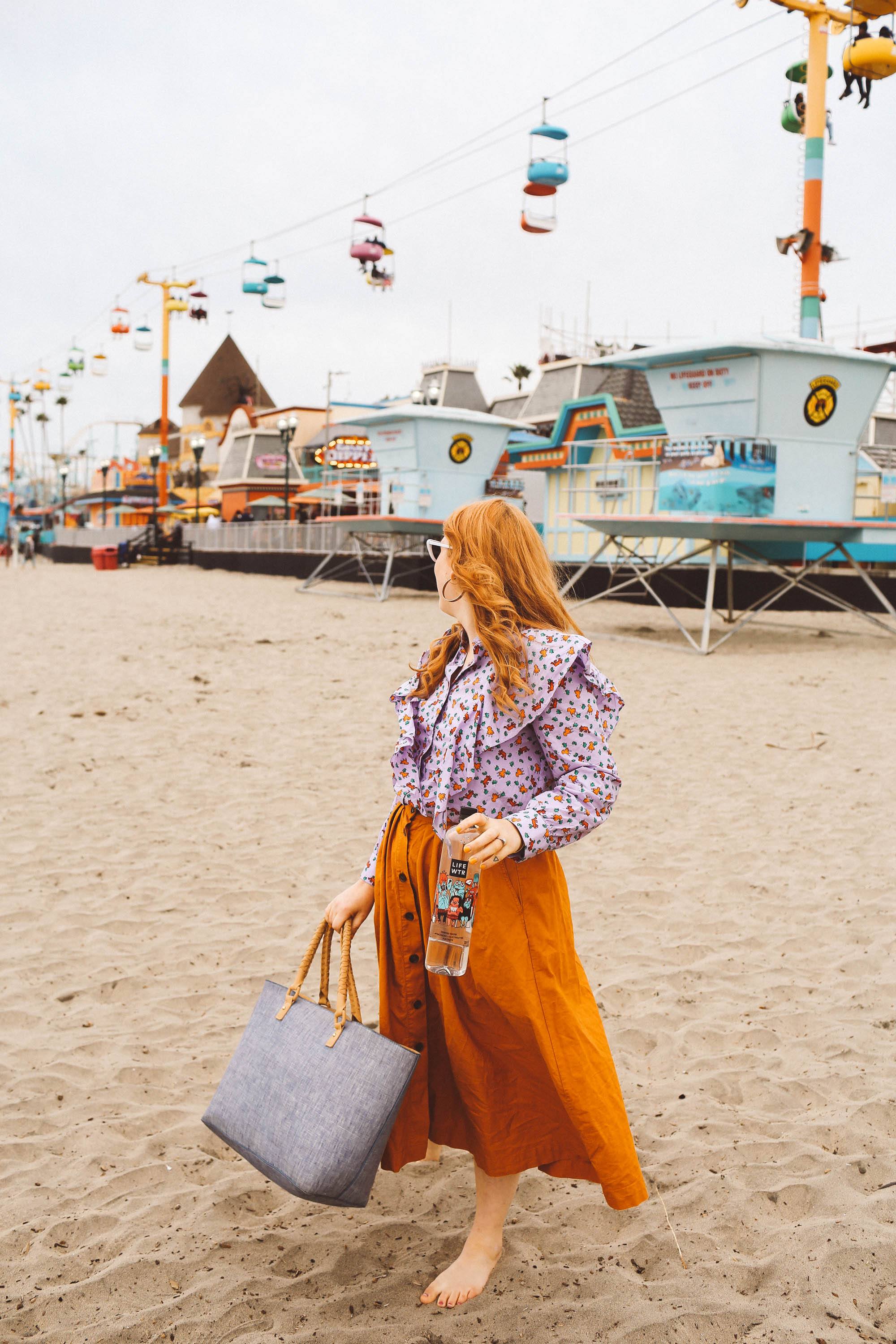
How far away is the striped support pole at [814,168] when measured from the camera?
16828 mm

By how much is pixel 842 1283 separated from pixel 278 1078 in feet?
4.71

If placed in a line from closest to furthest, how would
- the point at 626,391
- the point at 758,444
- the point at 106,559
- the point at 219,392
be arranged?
the point at 758,444, the point at 626,391, the point at 106,559, the point at 219,392

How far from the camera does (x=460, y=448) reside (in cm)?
2077

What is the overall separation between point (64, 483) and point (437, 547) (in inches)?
2399

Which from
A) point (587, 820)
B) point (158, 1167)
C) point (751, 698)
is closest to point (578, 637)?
point (587, 820)

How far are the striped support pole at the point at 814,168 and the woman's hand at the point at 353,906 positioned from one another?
54.1ft

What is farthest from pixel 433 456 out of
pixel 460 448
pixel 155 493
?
pixel 155 493

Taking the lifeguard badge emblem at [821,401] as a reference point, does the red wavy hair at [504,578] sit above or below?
below

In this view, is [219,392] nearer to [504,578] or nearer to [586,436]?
[586,436]

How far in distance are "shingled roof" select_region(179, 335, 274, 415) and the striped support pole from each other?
155ft

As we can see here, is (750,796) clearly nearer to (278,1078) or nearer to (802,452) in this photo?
(278,1078)

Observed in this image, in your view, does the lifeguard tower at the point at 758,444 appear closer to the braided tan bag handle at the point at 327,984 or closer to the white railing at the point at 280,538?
the white railing at the point at 280,538

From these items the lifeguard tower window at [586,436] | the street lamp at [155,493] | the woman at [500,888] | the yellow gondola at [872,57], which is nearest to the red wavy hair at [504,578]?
the woman at [500,888]

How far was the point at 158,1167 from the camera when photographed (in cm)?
295
